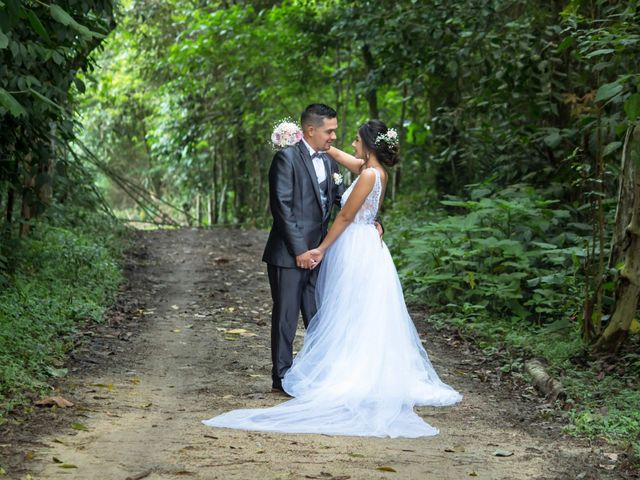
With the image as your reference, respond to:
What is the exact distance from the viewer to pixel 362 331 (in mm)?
6652

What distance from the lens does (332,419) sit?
19.4 feet

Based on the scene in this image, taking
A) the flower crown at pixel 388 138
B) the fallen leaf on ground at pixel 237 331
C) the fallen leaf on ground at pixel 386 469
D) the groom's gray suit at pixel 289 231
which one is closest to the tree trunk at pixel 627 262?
the flower crown at pixel 388 138

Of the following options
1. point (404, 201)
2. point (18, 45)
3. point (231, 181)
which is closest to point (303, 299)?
point (18, 45)

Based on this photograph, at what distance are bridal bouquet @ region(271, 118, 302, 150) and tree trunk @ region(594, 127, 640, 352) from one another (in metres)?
2.79

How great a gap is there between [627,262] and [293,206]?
2915mm

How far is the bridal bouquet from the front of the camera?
6598 mm

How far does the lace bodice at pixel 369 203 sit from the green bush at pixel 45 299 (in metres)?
2.72

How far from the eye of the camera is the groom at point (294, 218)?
662cm

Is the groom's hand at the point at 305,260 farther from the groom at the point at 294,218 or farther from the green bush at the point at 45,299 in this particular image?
the green bush at the point at 45,299

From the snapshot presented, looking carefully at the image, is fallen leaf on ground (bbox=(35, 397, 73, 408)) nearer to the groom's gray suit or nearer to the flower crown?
the groom's gray suit

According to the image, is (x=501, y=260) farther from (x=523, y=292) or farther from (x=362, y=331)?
(x=362, y=331)

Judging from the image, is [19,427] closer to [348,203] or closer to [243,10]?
[348,203]

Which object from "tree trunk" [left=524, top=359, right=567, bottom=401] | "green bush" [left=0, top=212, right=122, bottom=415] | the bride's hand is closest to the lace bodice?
the bride's hand

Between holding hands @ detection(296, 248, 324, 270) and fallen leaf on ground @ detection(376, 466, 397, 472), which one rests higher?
holding hands @ detection(296, 248, 324, 270)
